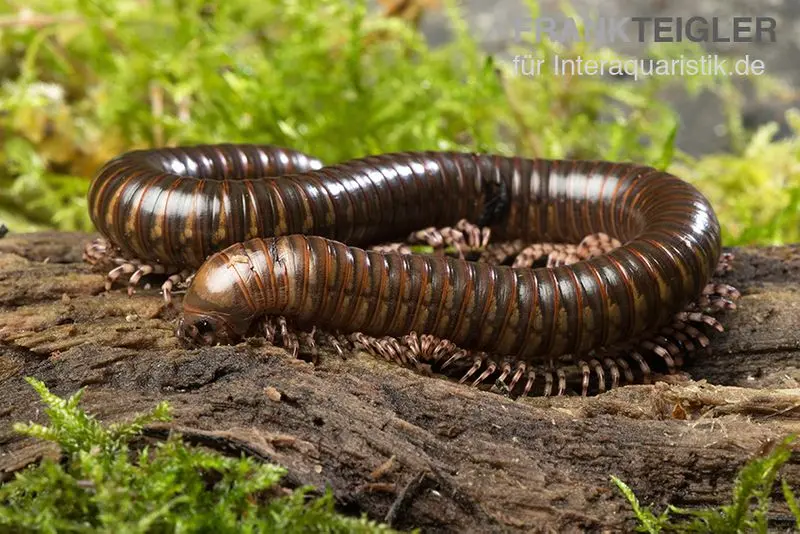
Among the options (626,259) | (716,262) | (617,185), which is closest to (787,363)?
(716,262)

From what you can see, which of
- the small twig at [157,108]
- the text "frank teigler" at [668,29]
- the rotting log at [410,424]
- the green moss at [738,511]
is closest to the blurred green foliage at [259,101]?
the small twig at [157,108]

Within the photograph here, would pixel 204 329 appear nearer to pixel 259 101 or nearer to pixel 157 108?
pixel 259 101

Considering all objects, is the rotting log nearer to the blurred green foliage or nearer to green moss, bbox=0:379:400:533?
green moss, bbox=0:379:400:533

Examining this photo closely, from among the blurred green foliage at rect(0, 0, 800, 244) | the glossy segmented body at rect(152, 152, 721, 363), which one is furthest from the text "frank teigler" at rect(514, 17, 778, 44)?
the glossy segmented body at rect(152, 152, 721, 363)

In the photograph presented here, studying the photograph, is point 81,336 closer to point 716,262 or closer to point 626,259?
point 626,259

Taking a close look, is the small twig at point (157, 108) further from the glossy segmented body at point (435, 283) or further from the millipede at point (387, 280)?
the glossy segmented body at point (435, 283)
